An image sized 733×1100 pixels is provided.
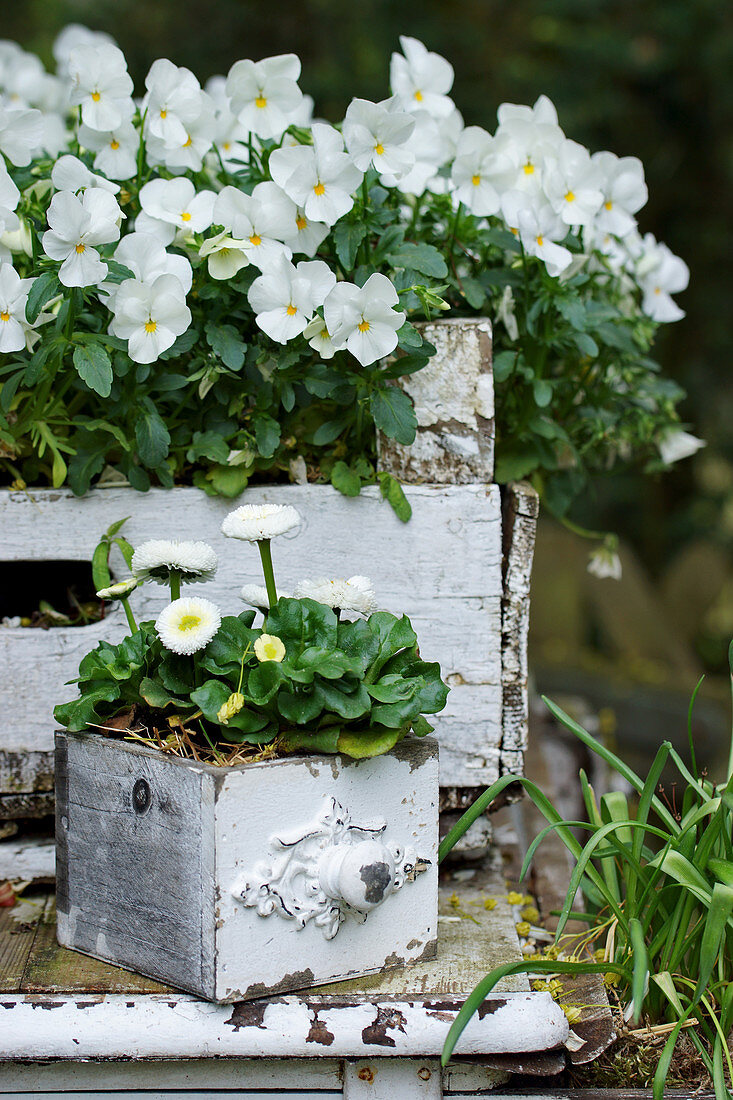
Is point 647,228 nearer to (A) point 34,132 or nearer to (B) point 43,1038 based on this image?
(A) point 34,132

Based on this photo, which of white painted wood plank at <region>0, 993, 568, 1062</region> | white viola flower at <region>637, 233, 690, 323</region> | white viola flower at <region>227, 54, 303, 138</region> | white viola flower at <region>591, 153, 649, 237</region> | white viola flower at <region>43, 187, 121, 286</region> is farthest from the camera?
white viola flower at <region>637, 233, 690, 323</region>

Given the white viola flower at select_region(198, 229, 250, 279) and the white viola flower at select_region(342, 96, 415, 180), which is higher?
the white viola flower at select_region(342, 96, 415, 180)

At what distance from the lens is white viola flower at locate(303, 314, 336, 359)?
1.13 metres

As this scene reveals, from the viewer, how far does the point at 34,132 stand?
119 centimetres

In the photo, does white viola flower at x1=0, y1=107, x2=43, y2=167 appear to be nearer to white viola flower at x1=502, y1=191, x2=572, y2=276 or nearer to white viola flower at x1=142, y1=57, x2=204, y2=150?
white viola flower at x1=142, y1=57, x2=204, y2=150

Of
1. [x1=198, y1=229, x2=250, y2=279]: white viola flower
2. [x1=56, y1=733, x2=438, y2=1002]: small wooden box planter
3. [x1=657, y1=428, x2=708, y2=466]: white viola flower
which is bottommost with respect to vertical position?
[x1=56, y1=733, x2=438, y2=1002]: small wooden box planter

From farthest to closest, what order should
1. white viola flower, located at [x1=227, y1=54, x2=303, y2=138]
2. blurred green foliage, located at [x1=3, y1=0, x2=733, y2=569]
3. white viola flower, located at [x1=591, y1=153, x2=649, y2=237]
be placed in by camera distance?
blurred green foliage, located at [x1=3, y1=0, x2=733, y2=569]
white viola flower, located at [x1=591, y1=153, x2=649, y2=237]
white viola flower, located at [x1=227, y1=54, x2=303, y2=138]

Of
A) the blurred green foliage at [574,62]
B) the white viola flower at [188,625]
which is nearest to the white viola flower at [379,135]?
the white viola flower at [188,625]

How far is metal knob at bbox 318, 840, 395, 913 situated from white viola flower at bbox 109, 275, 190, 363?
1.88 ft

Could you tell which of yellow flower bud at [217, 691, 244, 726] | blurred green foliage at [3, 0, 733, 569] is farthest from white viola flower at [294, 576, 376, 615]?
blurred green foliage at [3, 0, 733, 569]

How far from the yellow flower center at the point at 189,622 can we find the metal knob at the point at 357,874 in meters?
0.26

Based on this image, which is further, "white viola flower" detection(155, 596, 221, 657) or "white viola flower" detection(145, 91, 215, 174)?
"white viola flower" detection(145, 91, 215, 174)

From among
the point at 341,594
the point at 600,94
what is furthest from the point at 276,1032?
the point at 600,94

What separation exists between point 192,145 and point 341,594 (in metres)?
0.66
